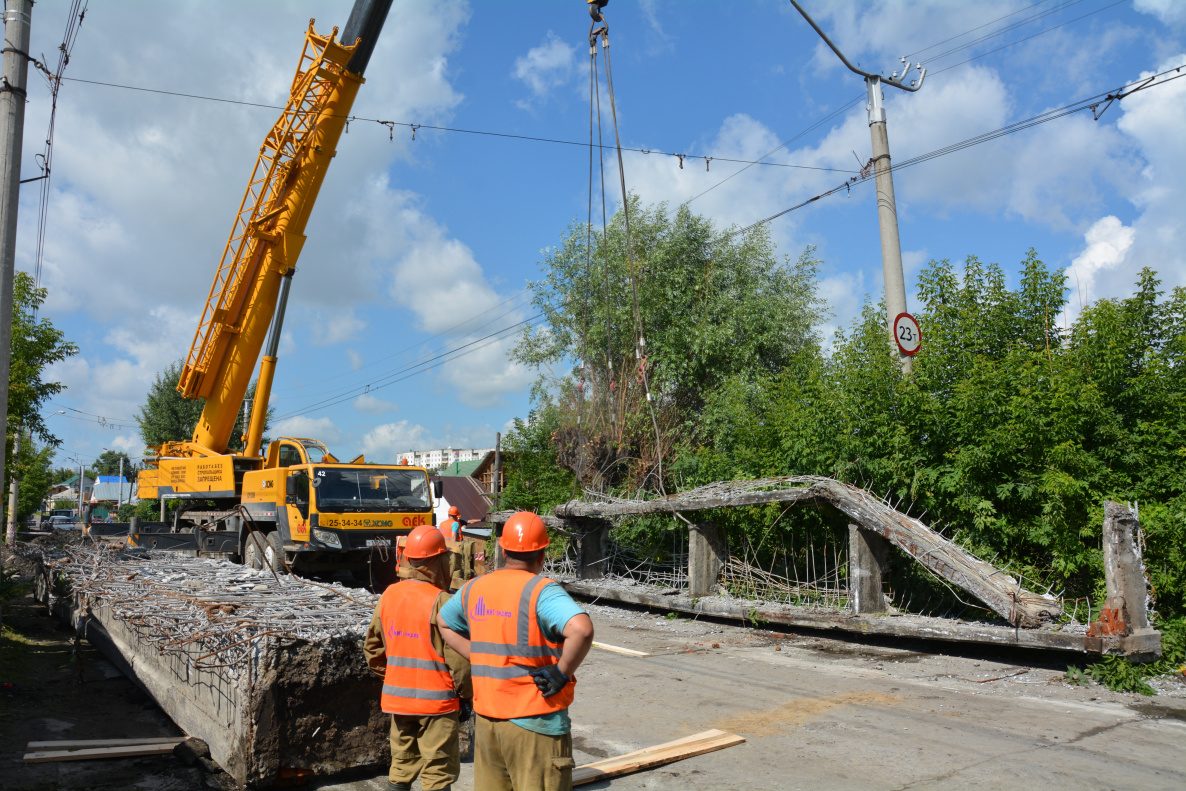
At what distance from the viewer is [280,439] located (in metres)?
15.0

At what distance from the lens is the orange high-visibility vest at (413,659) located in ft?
13.3

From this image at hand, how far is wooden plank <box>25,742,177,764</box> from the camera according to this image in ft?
17.5

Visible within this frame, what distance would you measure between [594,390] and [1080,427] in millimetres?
11399

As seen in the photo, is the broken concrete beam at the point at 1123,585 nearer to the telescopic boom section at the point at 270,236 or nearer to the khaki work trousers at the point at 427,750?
the khaki work trousers at the point at 427,750

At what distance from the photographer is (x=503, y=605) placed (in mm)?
3264

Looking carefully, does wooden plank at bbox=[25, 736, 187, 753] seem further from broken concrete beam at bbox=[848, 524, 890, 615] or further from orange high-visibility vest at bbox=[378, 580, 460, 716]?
broken concrete beam at bbox=[848, 524, 890, 615]

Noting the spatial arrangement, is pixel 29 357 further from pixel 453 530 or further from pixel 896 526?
pixel 896 526

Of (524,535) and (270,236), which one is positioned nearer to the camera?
(524,535)

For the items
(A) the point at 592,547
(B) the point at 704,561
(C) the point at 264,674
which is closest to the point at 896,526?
(B) the point at 704,561

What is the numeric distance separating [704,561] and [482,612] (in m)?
9.85

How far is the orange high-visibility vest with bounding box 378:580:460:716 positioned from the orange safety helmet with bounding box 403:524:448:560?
0.54ft

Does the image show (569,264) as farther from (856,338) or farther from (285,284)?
(856,338)

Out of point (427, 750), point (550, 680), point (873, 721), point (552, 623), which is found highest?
point (552, 623)

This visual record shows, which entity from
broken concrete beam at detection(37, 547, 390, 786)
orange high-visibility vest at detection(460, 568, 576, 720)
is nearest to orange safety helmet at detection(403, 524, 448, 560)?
orange high-visibility vest at detection(460, 568, 576, 720)
